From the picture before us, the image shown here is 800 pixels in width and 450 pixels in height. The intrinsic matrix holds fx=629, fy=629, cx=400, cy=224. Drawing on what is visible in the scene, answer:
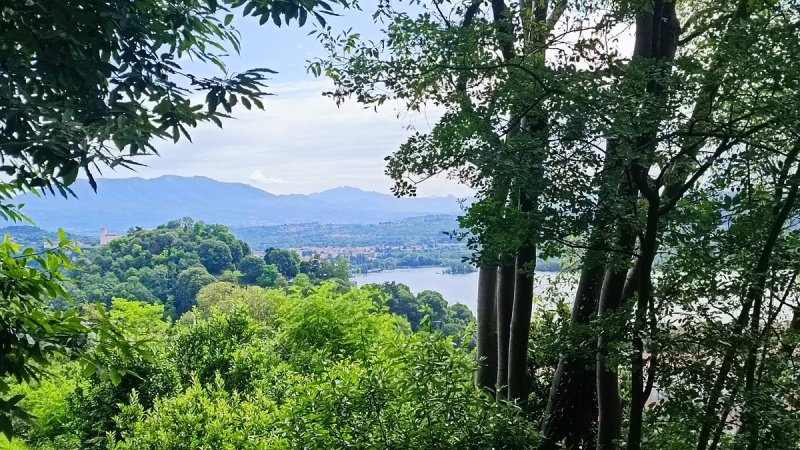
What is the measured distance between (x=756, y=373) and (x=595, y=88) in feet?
4.89

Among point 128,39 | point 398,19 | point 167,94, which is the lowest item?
point 167,94

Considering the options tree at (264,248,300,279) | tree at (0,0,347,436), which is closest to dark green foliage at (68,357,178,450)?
tree at (0,0,347,436)

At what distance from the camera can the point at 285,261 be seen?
2631cm

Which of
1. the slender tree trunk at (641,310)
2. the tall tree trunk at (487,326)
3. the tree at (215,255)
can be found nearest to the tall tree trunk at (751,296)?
the slender tree trunk at (641,310)

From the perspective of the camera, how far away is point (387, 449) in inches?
112

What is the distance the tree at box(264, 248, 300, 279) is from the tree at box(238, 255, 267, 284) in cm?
48

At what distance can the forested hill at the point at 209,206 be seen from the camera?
141 ft

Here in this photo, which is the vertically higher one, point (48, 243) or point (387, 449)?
point (48, 243)

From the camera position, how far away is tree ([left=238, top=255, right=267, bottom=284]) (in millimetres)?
26000

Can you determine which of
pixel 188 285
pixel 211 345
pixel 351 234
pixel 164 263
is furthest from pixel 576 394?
pixel 351 234

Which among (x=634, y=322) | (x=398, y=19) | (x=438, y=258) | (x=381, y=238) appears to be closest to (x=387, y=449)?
(x=634, y=322)

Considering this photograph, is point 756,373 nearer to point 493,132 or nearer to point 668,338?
point 668,338

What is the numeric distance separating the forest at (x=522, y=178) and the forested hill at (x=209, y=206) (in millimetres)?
35389

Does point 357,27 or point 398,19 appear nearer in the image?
point 398,19
